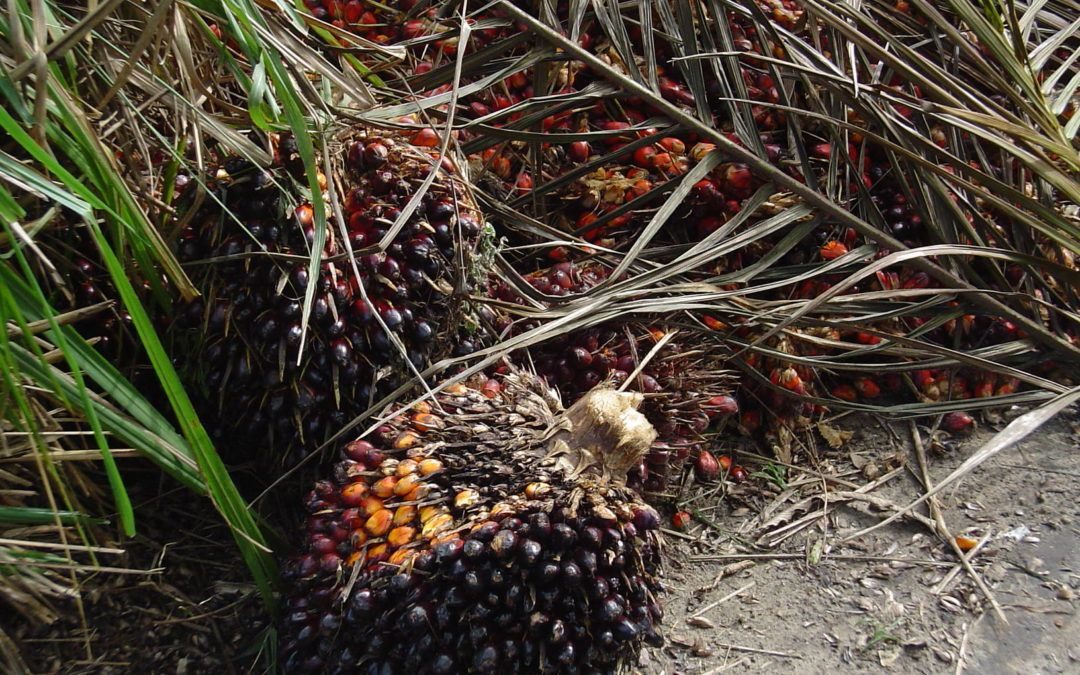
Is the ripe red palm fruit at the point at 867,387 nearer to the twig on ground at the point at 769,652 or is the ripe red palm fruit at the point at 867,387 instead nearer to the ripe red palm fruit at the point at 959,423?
the ripe red palm fruit at the point at 959,423

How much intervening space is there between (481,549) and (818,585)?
2.62 feet

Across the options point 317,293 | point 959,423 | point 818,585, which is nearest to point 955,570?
point 818,585

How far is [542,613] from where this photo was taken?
5.19 feet

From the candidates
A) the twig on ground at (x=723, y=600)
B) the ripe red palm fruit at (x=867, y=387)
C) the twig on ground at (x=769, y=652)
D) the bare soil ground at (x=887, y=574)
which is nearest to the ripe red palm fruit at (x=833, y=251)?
the ripe red palm fruit at (x=867, y=387)

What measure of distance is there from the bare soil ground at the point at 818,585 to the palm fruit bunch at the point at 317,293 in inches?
12.9

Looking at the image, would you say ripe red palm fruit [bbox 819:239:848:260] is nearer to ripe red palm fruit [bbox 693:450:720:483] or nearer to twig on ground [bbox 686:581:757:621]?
ripe red palm fruit [bbox 693:450:720:483]

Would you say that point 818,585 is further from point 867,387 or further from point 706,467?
point 867,387

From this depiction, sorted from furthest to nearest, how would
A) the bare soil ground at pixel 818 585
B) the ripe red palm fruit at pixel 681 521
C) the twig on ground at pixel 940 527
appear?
the ripe red palm fruit at pixel 681 521, the twig on ground at pixel 940 527, the bare soil ground at pixel 818 585

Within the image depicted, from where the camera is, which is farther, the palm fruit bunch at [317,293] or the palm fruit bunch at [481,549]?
the palm fruit bunch at [317,293]

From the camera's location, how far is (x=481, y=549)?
1579mm

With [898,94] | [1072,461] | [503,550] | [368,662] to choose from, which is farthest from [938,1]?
[368,662]

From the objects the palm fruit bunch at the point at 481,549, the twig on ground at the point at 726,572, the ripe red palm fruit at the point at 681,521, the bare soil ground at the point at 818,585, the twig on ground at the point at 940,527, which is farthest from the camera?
the ripe red palm fruit at the point at 681,521

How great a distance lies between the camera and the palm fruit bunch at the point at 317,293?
1787 mm

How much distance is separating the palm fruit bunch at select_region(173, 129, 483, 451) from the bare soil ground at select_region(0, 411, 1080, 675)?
0.33 metres
